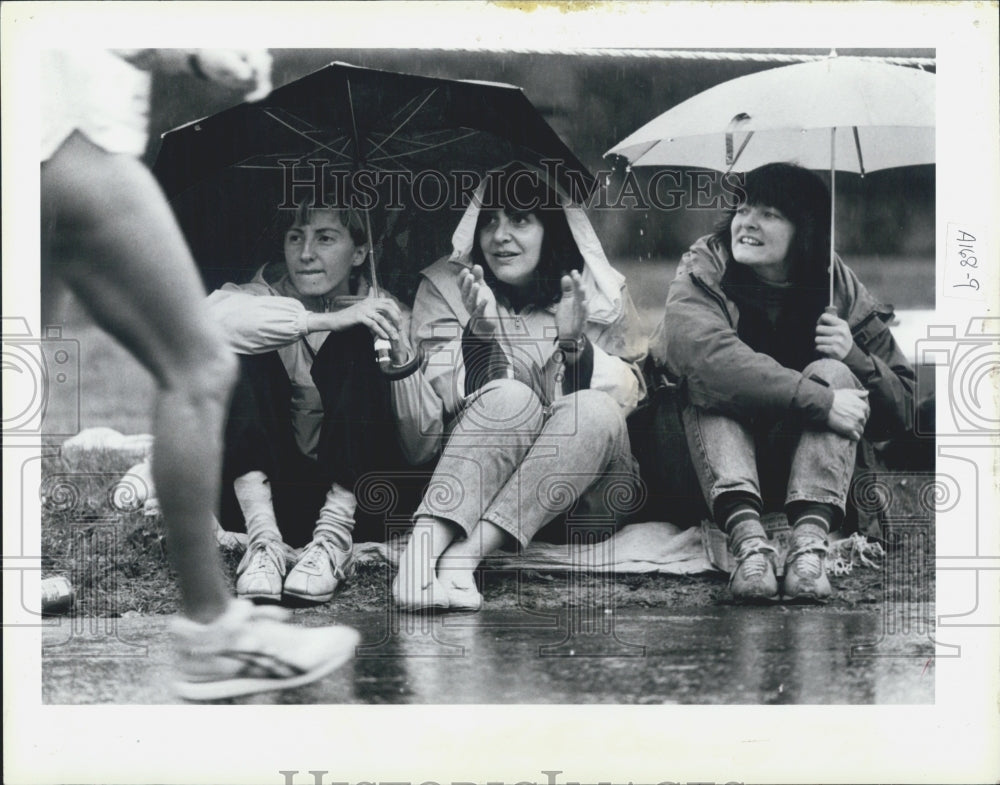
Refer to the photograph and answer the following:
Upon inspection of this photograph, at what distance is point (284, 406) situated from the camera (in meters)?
7.38

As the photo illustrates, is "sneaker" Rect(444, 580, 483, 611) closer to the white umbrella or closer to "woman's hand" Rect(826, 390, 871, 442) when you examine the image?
"woman's hand" Rect(826, 390, 871, 442)

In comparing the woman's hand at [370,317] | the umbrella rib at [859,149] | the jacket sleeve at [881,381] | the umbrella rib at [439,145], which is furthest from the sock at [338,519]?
the umbrella rib at [859,149]

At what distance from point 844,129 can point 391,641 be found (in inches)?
132

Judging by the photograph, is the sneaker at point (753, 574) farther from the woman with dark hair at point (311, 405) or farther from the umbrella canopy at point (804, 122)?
the umbrella canopy at point (804, 122)

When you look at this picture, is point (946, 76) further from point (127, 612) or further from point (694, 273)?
point (127, 612)

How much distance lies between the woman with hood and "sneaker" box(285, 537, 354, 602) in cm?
32

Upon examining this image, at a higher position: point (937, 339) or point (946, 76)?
point (946, 76)

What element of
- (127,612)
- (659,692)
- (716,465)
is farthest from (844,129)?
(127,612)

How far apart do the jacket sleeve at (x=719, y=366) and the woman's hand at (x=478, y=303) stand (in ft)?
2.72

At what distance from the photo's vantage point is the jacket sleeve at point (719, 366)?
7406mm

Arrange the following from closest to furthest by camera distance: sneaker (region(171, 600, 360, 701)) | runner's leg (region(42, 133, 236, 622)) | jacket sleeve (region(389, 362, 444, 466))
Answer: runner's leg (region(42, 133, 236, 622))
sneaker (region(171, 600, 360, 701))
jacket sleeve (region(389, 362, 444, 466))

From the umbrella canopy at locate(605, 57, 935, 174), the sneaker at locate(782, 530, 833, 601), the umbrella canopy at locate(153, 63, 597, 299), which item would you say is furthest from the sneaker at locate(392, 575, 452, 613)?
the umbrella canopy at locate(605, 57, 935, 174)

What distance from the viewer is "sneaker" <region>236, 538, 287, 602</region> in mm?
7320

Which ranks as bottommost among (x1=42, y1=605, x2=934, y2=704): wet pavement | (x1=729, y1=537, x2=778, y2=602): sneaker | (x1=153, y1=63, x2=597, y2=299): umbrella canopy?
(x1=42, y1=605, x2=934, y2=704): wet pavement
